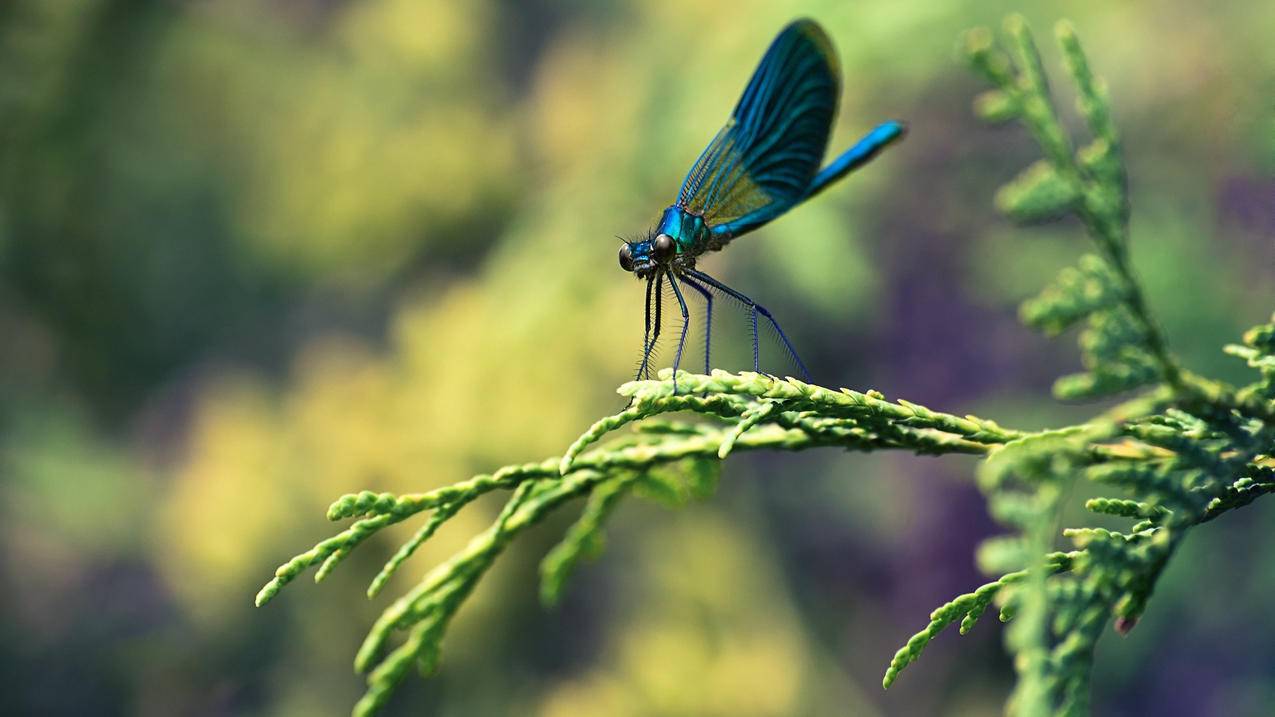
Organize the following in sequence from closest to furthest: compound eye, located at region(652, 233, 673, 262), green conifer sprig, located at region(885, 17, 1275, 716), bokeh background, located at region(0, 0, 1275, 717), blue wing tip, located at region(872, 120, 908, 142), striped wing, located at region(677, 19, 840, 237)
Result: 1. green conifer sprig, located at region(885, 17, 1275, 716)
2. blue wing tip, located at region(872, 120, 908, 142)
3. striped wing, located at region(677, 19, 840, 237)
4. compound eye, located at region(652, 233, 673, 262)
5. bokeh background, located at region(0, 0, 1275, 717)

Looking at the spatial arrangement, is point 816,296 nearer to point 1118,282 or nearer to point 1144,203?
point 1144,203

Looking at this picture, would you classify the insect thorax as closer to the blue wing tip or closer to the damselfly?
the damselfly

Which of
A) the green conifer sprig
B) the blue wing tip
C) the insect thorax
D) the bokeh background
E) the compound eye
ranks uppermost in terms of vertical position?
the bokeh background

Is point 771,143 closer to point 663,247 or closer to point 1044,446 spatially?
point 663,247

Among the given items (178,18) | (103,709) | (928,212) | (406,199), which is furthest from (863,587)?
(178,18)

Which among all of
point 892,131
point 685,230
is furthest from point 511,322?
point 892,131

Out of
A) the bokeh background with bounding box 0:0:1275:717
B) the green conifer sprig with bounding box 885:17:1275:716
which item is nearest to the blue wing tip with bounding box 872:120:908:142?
the green conifer sprig with bounding box 885:17:1275:716

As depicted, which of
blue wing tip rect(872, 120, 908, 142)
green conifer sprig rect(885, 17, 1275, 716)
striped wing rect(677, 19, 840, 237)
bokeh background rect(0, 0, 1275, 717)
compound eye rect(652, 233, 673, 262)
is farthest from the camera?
bokeh background rect(0, 0, 1275, 717)

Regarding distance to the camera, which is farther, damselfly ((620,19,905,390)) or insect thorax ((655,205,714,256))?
insect thorax ((655,205,714,256))
